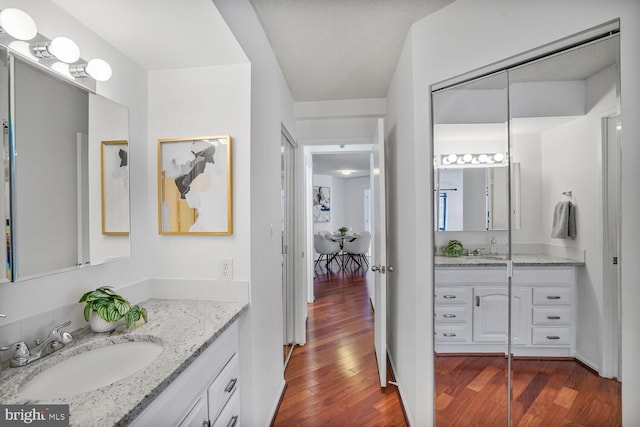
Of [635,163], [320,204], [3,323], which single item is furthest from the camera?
Result: [320,204]

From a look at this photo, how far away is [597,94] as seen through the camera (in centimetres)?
116

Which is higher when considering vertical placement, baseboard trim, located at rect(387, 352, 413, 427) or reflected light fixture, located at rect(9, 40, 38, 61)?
reflected light fixture, located at rect(9, 40, 38, 61)

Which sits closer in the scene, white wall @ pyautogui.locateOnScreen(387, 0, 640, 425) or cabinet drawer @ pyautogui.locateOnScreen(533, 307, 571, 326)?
white wall @ pyautogui.locateOnScreen(387, 0, 640, 425)

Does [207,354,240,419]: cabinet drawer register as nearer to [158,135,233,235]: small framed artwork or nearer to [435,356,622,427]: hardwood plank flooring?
[158,135,233,235]: small framed artwork

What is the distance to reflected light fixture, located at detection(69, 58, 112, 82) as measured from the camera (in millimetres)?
1114

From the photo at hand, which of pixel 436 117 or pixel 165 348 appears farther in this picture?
pixel 436 117

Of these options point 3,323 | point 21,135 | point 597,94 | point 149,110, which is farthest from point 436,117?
point 3,323

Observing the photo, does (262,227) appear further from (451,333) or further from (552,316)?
(552,316)

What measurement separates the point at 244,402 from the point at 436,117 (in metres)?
1.85

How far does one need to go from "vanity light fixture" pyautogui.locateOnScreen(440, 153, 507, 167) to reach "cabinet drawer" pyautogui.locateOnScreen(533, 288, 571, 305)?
0.67 m

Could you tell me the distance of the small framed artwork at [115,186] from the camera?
1.24 m

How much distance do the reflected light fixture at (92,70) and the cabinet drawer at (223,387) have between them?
134cm

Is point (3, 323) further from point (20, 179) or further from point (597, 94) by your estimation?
point (597, 94)

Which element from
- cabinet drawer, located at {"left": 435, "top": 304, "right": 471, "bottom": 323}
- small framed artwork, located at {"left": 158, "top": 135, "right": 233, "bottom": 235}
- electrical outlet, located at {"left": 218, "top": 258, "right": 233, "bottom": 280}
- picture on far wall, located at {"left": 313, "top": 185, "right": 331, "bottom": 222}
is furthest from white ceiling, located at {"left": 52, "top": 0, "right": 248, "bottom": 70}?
picture on far wall, located at {"left": 313, "top": 185, "right": 331, "bottom": 222}
